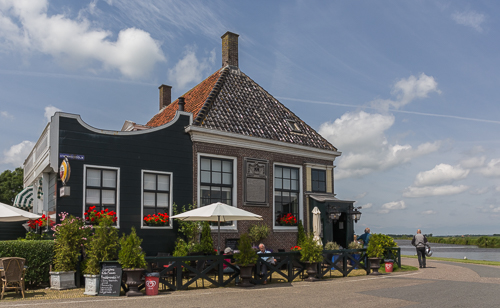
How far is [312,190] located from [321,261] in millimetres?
6473

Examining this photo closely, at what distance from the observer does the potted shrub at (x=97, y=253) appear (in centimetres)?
1093

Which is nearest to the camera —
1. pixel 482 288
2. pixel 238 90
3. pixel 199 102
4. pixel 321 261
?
pixel 482 288

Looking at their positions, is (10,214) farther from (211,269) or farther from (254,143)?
(254,143)

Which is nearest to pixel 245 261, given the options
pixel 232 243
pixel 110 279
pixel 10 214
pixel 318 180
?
pixel 110 279

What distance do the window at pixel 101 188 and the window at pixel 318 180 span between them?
920 centimetres

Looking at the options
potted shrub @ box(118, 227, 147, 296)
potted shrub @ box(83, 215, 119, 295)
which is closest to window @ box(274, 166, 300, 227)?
potted shrub @ box(83, 215, 119, 295)

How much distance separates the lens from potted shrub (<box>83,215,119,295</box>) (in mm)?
10925

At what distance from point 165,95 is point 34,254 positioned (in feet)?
52.4

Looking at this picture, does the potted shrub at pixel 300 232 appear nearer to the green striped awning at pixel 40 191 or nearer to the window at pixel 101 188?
the window at pixel 101 188

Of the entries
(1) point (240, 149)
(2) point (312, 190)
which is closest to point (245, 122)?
(1) point (240, 149)

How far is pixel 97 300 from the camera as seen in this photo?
10.1 metres

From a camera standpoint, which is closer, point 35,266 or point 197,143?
point 35,266

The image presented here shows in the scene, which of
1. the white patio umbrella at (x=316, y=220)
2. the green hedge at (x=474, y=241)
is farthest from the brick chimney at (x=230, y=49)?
the green hedge at (x=474, y=241)

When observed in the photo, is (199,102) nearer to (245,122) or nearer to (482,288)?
(245,122)
